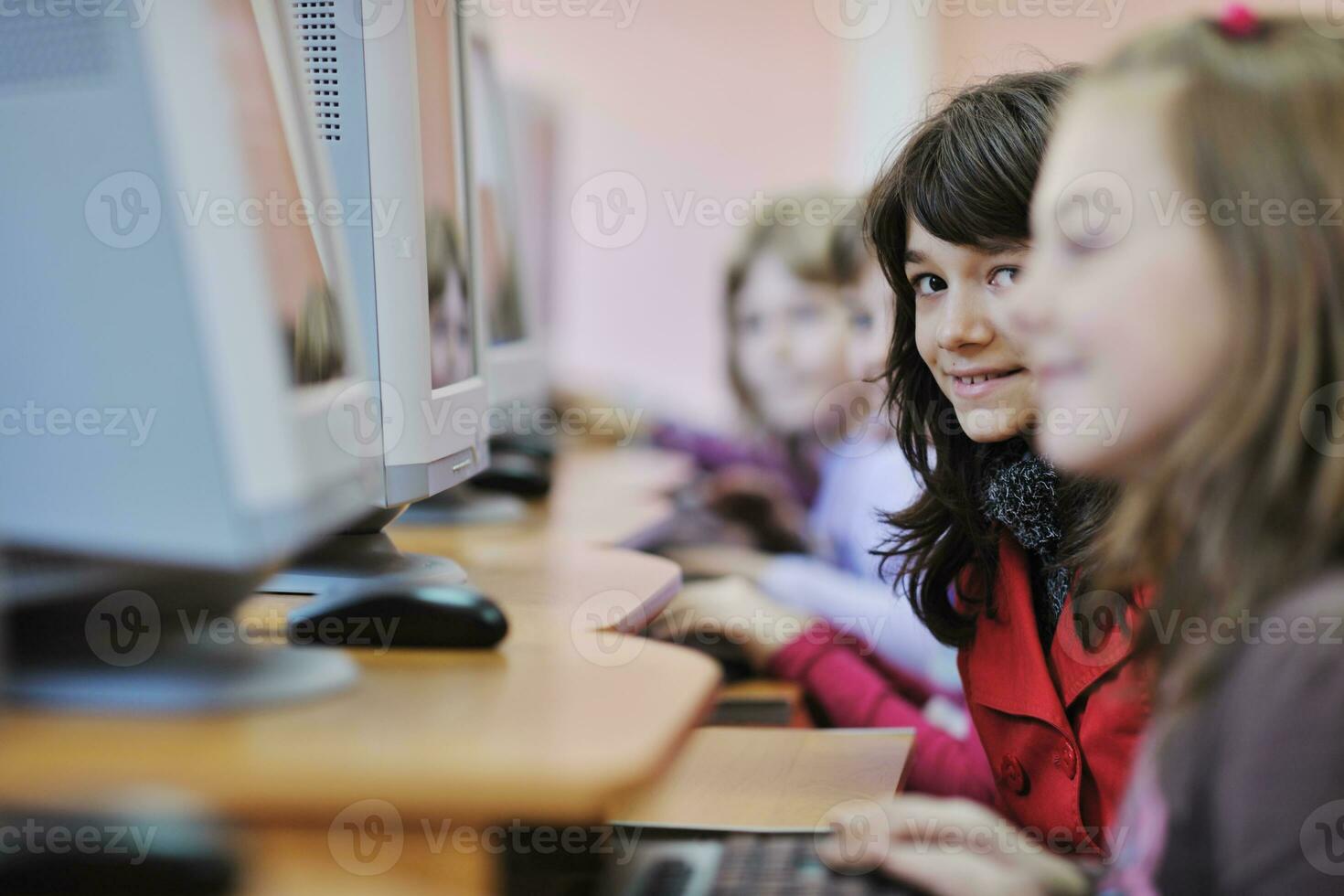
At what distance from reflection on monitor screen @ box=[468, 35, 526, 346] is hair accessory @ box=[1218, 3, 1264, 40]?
110 cm

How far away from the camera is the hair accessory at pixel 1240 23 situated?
0.64 metres

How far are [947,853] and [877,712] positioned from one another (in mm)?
532

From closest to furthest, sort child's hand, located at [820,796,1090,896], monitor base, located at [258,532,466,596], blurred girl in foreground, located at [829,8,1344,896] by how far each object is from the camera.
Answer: blurred girl in foreground, located at [829,8,1344,896] → child's hand, located at [820,796,1090,896] → monitor base, located at [258,532,466,596]

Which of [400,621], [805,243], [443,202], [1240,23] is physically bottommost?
[400,621]

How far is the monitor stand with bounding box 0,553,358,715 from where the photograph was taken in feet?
2.48

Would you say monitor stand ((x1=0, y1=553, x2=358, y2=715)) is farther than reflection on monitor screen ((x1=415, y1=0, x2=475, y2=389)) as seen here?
No

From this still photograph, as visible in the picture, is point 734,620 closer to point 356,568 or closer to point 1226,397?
point 356,568

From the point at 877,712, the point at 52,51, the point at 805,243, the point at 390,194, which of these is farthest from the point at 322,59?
the point at 805,243

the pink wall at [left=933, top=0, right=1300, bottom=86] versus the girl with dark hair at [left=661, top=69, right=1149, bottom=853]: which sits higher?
the pink wall at [left=933, top=0, right=1300, bottom=86]

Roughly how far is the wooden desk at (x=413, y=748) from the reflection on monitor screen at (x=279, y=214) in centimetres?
21

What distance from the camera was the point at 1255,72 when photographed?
2.02 ft

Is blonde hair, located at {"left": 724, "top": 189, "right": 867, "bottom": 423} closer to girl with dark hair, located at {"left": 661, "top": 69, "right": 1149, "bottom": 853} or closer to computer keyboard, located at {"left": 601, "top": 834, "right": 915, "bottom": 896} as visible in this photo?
girl with dark hair, located at {"left": 661, "top": 69, "right": 1149, "bottom": 853}

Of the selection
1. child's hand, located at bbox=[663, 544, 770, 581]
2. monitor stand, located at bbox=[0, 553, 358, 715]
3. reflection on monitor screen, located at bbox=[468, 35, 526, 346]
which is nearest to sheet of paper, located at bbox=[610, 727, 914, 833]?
monitor stand, located at bbox=[0, 553, 358, 715]

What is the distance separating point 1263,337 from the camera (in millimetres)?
590
